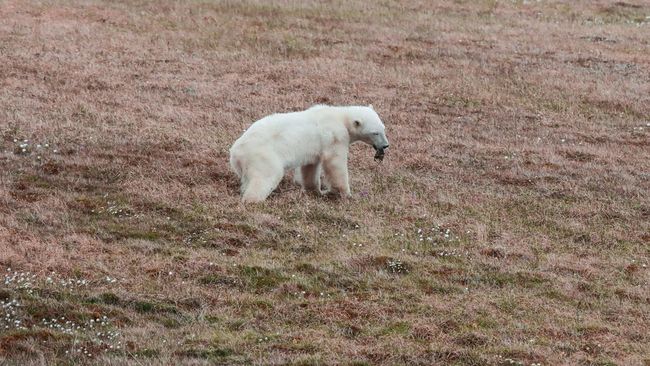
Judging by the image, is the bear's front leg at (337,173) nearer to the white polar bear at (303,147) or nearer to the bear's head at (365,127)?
the white polar bear at (303,147)

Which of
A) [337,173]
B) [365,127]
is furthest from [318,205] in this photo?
[365,127]

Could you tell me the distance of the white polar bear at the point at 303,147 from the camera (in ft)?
44.5

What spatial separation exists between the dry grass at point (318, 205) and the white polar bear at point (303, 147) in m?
0.43

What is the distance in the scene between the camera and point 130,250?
11844 millimetres

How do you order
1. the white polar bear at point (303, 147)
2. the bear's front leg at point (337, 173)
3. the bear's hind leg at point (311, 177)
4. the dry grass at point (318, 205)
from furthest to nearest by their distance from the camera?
the bear's hind leg at point (311, 177) < the bear's front leg at point (337, 173) < the white polar bear at point (303, 147) < the dry grass at point (318, 205)

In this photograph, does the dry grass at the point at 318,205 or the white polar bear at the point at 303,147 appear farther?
the white polar bear at the point at 303,147

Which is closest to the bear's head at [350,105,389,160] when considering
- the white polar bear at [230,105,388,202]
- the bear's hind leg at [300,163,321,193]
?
the white polar bear at [230,105,388,202]

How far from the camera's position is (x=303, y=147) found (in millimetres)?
14094

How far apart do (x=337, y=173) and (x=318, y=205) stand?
80 cm

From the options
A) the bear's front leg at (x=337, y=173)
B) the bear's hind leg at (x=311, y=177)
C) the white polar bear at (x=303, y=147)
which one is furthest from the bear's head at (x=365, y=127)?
the bear's hind leg at (x=311, y=177)

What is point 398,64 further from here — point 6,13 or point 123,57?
point 6,13

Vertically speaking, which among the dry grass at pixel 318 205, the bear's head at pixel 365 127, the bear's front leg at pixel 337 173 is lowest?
the dry grass at pixel 318 205

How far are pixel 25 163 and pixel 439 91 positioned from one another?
10136 millimetres

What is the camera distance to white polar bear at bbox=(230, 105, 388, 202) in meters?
13.6
